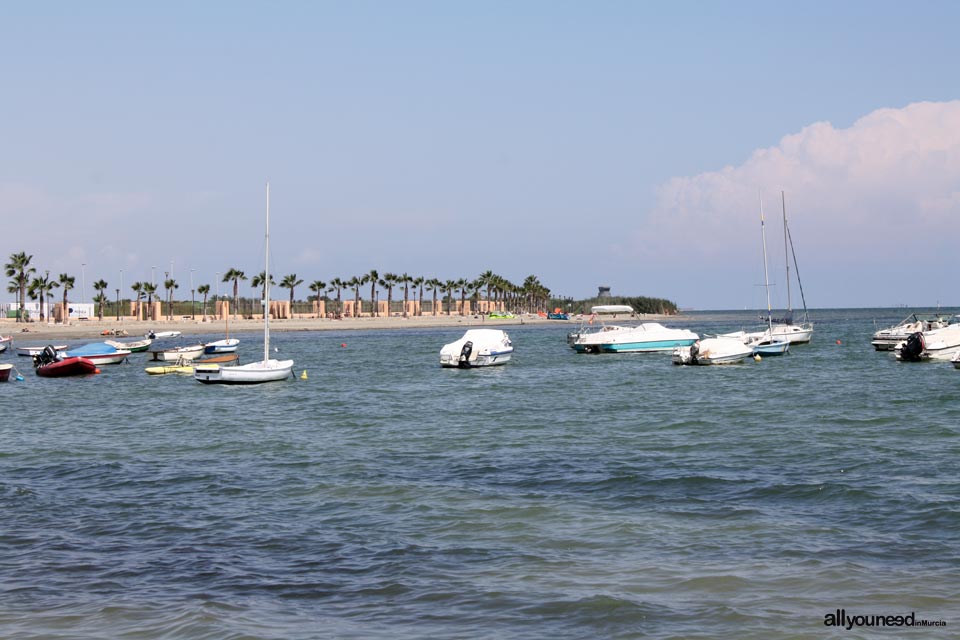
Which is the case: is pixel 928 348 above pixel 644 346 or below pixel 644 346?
above

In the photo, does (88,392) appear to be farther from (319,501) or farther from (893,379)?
(893,379)

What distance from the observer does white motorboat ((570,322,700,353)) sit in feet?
248

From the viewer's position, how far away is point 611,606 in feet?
36.8

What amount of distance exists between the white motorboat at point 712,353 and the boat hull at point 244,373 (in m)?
24.8

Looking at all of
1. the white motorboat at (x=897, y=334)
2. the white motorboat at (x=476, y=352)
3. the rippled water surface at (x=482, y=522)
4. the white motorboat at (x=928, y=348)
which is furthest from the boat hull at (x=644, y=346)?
the rippled water surface at (x=482, y=522)

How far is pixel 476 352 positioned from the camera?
61.7m

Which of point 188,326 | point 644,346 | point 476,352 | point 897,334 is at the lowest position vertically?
point 644,346

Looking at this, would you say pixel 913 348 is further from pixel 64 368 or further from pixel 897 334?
pixel 64 368

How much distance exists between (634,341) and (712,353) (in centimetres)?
1614

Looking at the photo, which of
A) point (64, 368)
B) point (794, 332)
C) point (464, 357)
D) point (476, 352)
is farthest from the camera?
point (794, 332)

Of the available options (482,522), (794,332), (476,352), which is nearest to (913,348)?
(794,332)

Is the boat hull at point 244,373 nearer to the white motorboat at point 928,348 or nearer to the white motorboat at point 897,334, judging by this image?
the white motorboat at point 928,348

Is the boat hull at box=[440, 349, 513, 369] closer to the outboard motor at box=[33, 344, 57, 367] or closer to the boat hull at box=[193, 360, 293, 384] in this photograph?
the boat hull at box=[193, 360, 293, 384]

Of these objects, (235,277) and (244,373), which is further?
(235,277)
